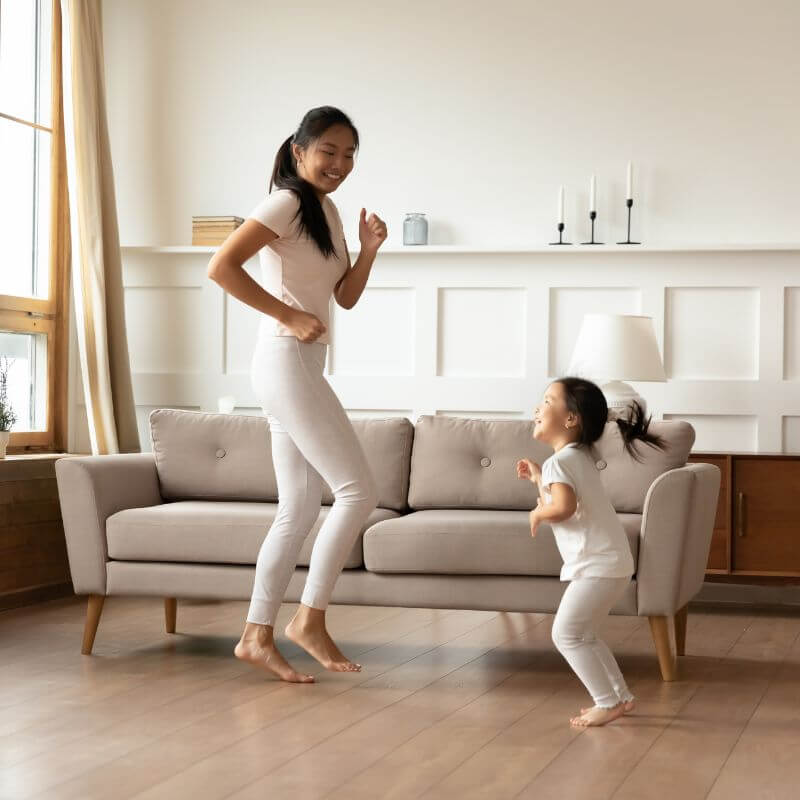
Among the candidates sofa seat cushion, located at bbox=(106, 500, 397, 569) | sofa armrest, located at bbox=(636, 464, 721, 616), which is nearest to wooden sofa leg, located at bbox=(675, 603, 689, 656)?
sofa armrest, located at bbox=(636, 464, 721, 616)

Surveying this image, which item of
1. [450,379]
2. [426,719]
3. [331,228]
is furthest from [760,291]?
[426,719]

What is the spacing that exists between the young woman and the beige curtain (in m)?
2.09

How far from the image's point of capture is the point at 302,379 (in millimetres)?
2863

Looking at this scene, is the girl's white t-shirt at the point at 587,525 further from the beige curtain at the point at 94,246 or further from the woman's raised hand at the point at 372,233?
the beige curtain at the point at 94,246

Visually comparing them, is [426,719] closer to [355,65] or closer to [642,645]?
[642,645]

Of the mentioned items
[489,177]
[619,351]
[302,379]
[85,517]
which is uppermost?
[489,177]

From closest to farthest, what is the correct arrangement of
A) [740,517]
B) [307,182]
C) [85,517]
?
1. [307,182]
2. [85,517]
3. [740,517]

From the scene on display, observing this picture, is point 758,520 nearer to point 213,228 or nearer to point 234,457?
point 234,457

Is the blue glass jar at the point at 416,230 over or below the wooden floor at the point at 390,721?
over

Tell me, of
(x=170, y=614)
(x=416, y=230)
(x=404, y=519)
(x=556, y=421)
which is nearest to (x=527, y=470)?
(x=556, y=421)

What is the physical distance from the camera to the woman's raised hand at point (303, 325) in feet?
9.25

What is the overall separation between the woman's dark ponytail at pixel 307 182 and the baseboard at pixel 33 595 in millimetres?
2072

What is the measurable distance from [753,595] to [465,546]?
6.47 ft

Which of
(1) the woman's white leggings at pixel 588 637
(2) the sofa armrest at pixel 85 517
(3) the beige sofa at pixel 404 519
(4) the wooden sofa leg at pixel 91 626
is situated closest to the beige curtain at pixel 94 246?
(3) the beige sofa at pixel 404 519
